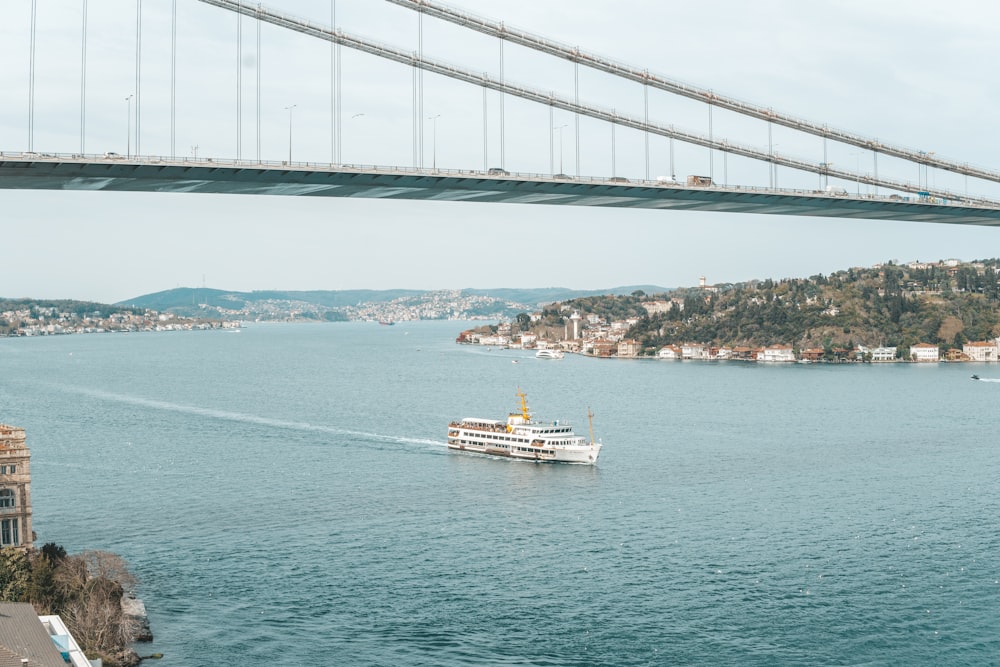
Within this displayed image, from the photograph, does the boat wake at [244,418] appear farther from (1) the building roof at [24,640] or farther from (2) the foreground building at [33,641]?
(1) the building roof at [24,640]

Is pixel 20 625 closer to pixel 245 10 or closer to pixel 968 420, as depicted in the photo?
pixel 245 10

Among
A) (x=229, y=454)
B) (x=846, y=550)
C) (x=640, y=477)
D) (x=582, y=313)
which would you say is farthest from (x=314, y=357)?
(x=846, y=550)

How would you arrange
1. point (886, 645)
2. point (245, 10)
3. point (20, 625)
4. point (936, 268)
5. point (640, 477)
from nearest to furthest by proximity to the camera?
point (20, 625) → point (886, 645) → point (245, 10) → point (640, 477) → point (936, 268)

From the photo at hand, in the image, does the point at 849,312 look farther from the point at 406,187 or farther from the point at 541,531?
the point at 406,187

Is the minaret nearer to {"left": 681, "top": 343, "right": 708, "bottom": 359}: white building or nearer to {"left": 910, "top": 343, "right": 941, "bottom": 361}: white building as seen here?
{"left": 910, "top": 343, "right": 941, "bottom": 361}: white building

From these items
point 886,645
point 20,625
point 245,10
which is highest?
point 245,10

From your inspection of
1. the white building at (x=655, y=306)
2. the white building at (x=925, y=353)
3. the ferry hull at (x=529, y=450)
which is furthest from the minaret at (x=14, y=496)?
the white building at (x=655, y=306)
